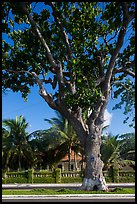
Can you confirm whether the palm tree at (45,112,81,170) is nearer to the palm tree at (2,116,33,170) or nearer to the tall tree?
the palm tree at (2,116,33,170)

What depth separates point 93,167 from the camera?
51.1ft

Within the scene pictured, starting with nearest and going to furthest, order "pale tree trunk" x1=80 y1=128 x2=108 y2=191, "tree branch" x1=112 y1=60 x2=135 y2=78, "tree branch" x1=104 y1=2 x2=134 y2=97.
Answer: "tree branch" x1=104 y1=2 x2=134 y2=97
"pale tree trunk" x1=80 y1=128 x2=108 y2=191
"tree branch" x1=112 y1=60 x2=135 y2=78

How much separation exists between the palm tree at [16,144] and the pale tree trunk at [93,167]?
20523 mm

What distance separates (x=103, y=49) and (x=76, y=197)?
27.1ft

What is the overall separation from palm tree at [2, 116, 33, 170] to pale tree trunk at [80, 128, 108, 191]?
2052cm

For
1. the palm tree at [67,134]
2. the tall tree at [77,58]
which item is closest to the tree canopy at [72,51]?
the tall tree at [77,58]

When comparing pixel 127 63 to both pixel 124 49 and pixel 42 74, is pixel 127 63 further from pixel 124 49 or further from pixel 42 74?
pixel 42 74

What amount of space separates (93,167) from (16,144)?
70.1ft

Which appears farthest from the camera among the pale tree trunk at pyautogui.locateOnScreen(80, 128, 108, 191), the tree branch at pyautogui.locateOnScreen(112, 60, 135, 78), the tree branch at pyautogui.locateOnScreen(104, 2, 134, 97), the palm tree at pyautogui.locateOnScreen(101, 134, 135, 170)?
the palm tree at pyautogui.locateOnScreen(101, 134, 135, 170)

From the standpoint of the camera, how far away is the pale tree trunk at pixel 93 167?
15328 mm

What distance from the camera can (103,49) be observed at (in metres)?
17.5

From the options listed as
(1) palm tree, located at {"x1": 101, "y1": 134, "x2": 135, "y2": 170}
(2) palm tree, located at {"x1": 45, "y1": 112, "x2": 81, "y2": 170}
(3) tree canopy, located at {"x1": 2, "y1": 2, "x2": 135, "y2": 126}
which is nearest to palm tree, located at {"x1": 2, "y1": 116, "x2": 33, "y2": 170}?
(2) palm tree, located at {"x1": 45, "y1": 112, "x2": 81, "y2": 170}

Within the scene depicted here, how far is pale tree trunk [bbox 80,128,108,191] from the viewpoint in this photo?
15328 mm

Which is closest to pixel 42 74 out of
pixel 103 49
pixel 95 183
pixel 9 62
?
pixel 9 62
